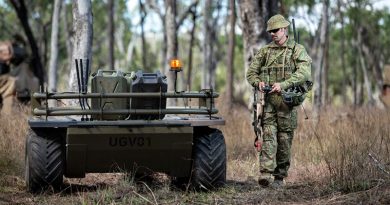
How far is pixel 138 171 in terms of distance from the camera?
22.1ft

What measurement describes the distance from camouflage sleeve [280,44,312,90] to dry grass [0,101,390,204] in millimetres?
649

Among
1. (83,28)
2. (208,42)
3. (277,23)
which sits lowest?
(277,23)

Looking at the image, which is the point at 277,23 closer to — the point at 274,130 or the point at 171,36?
the point at 274,130

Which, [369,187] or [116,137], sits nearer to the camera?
[369,187]

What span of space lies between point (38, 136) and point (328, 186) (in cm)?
278

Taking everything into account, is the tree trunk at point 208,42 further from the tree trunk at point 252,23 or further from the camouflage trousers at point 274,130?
the camouflage trousers at point 274,130

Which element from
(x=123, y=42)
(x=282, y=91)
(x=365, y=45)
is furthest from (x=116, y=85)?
(x=123, y=42)

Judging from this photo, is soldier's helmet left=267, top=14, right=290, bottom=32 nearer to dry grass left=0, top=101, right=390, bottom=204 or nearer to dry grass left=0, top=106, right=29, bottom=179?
dry grass left=0, top=101, right=390, bottom=204

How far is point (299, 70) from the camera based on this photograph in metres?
Result: 6.95

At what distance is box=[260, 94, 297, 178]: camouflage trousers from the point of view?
7043mm

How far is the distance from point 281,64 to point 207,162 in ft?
4.23

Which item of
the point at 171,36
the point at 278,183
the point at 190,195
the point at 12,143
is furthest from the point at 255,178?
the point at 171,36

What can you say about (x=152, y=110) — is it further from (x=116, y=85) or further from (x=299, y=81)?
(x=299, y=81)

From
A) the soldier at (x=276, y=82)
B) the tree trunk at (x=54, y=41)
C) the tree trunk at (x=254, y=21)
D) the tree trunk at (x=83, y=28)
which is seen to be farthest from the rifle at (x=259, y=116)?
the tree trunk at (x=54, y=41)
